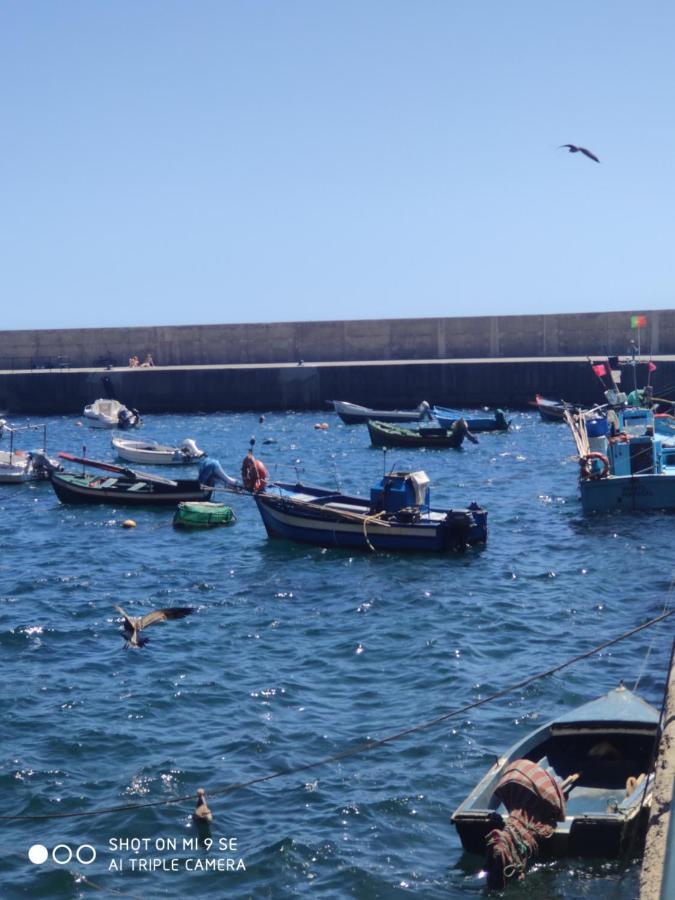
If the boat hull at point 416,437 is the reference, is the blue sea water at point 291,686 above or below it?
below

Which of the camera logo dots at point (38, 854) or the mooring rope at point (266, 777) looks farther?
the mooring rope at point (266, 777)

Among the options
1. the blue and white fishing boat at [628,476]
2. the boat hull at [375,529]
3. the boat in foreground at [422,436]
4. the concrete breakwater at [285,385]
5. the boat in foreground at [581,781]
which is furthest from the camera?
the concrete breakwater at [285,385]

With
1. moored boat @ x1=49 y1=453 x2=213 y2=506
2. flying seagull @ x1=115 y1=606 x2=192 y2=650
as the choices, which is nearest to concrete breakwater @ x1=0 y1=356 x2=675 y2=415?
moored boat @ x1=49 y1=453 x2=213 y2=506

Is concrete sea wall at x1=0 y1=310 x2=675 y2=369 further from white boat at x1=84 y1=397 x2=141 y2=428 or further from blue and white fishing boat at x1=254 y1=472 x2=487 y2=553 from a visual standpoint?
blue and white fishing boat at x1=254 y1=472 x2=487 y2=553

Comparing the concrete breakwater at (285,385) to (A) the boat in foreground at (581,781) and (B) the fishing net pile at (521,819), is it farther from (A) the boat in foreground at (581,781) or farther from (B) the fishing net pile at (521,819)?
(B) the fishing net pile at (521,819)

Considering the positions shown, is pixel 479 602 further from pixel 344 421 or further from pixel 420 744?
pixel 344 421

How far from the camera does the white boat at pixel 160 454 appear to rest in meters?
40.0

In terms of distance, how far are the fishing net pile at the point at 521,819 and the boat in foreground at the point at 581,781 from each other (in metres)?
0.01

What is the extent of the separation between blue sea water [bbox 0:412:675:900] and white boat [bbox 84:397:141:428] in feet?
72.5

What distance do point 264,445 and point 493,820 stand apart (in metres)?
36.1

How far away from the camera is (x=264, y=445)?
46.8m

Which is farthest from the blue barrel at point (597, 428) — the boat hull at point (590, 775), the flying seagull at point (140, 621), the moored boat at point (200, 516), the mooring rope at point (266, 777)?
the boat hull at point (590, 775)

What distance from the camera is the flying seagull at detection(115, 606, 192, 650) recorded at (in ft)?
Result: 62.6

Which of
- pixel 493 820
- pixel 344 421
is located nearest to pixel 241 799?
pixel 493 820
